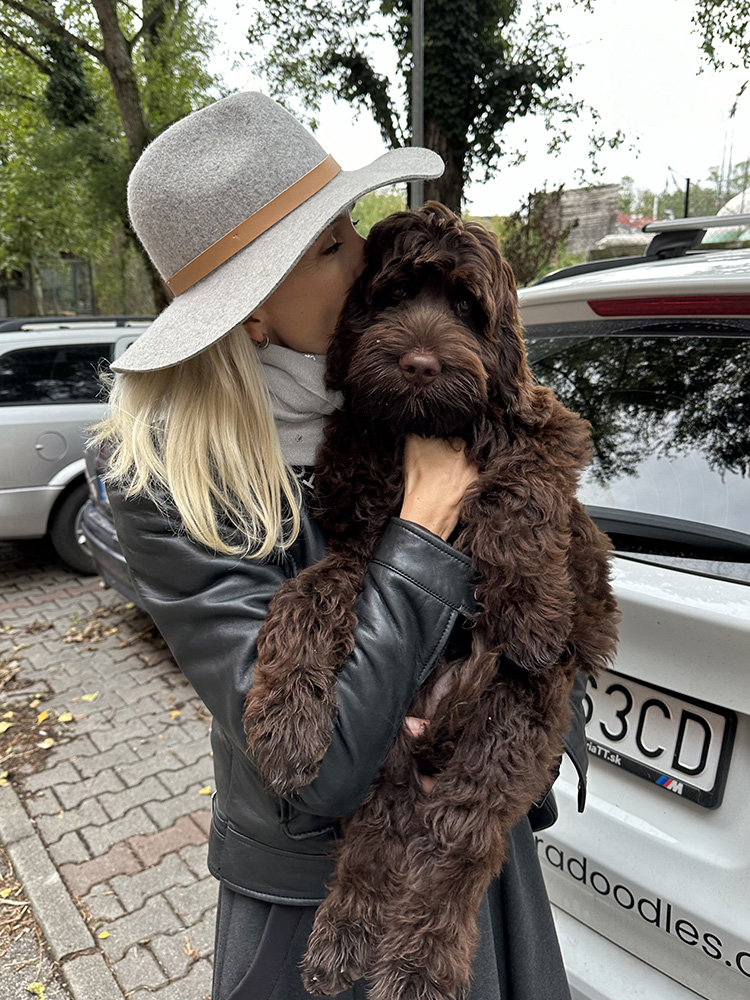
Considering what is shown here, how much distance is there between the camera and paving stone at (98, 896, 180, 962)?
2902 mm

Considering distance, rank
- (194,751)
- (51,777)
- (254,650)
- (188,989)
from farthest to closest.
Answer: (194,751) → (51,777) → (188,989) → (254,650)

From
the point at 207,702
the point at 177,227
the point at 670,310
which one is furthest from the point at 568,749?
the point at 177,227

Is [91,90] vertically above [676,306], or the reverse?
[91,90]

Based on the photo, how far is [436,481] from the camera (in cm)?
146

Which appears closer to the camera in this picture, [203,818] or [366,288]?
[366,288]

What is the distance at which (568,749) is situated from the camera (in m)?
1.55

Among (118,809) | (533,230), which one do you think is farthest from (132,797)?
(533,230)

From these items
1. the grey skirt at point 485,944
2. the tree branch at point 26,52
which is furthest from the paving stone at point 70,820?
the tree branch at point 26,52

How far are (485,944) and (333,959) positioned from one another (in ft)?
1.00

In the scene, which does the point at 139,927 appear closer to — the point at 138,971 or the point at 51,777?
the point at 138,971

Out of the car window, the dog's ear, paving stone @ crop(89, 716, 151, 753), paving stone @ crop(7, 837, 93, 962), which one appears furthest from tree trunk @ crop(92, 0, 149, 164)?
the dog's ear

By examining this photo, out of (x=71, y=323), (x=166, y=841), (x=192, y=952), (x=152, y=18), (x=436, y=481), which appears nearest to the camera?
(x=436, y=481)

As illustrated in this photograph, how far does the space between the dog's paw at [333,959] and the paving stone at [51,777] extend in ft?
9.85

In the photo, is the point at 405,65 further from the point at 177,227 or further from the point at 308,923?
the point at 308,923
